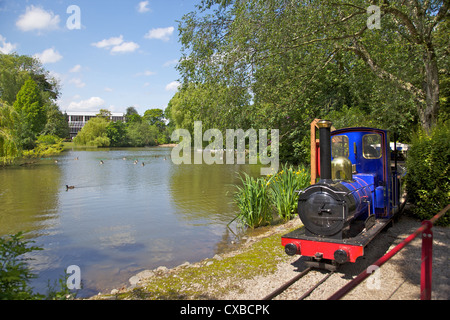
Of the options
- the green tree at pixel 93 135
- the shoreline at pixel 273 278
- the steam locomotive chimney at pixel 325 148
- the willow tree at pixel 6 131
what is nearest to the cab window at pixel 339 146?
the steam locomotive chimney at pixel 325 148

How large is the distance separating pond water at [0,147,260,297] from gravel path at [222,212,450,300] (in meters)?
3.05

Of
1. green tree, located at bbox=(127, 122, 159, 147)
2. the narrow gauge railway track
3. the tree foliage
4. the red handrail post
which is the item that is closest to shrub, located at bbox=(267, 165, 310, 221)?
the narrow gauge railway track

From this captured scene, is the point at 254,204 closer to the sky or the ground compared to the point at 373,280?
closer to the sky

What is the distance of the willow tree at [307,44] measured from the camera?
9859mm

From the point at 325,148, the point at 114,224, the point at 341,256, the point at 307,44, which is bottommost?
the point at 114,224

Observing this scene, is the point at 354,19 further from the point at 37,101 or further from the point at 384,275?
the point at 37,101

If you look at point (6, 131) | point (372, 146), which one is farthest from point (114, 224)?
point (6, 131)

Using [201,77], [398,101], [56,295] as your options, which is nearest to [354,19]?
[398,101]

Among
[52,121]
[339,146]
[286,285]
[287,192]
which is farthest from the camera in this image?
[52,121]

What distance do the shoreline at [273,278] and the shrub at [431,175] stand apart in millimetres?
1163

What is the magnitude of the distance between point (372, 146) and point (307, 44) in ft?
17.9

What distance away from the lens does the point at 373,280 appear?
182 inches

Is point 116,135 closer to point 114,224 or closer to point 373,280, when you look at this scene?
point 114,224
